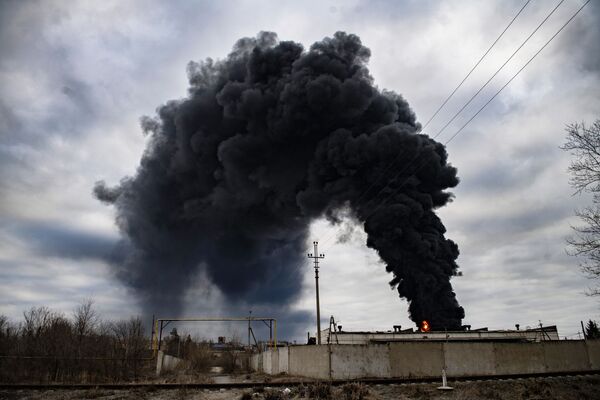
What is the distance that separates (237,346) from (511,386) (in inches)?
2160

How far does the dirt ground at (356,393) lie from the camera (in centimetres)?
1291

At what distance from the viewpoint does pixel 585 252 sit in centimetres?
1659

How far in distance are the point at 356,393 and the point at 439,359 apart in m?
9.79

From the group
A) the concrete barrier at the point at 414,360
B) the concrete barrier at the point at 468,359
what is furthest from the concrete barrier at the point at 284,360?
the concrete barrier at the point at 468,359

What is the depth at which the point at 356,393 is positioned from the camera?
42.1ft

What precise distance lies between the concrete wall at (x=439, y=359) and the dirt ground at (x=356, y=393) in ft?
17.0

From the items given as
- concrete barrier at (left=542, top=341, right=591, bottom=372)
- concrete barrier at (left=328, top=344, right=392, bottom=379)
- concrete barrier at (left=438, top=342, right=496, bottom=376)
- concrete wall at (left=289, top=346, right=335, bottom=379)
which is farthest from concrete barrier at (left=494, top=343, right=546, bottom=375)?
concrete wall at (left=289, top=346, right=335, bottom=379)

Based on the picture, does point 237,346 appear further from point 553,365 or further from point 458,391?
point 458,391

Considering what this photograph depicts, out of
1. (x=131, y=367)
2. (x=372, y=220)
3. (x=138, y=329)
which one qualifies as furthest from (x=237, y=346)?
(x=372, y=220)

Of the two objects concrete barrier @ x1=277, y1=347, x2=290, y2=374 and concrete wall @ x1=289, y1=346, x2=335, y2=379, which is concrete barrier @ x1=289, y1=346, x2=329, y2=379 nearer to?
concrete wall @ x1=289, y1=346, x2=335, y2=379

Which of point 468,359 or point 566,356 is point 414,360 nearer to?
point 468,359

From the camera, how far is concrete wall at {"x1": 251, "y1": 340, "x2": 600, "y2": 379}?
810 inches

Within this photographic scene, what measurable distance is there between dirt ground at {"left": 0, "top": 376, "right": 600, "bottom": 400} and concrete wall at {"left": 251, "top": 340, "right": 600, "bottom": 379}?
5183 mm

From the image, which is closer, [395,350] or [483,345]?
[395,350]
